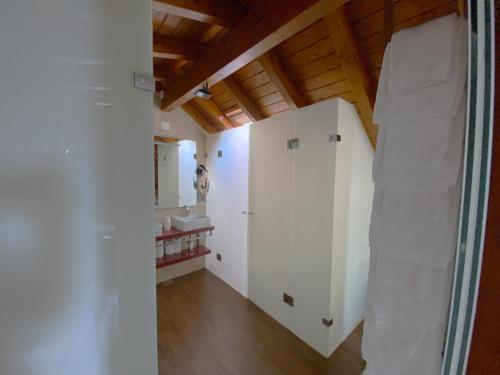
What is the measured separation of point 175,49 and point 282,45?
3.02 feet

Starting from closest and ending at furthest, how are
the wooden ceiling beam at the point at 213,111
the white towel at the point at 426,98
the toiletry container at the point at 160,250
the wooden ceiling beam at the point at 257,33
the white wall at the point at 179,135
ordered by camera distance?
the white towel at the point at 426,98
the wooden ceiling beam at the point at 257,33
the toiletry container at the point at 160,250
the wooden ceiling beam at the point at 213,111
the white wall at the point at 179,135

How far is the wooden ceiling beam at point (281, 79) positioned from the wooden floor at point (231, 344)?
86.4 inches

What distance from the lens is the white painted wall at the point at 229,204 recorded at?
259cm

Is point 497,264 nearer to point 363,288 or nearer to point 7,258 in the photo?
point 7,258

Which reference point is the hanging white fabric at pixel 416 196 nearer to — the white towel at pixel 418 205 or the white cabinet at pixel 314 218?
the white towel at pixel 418 205

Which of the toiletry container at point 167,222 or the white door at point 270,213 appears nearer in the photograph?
the white door at point 270,213

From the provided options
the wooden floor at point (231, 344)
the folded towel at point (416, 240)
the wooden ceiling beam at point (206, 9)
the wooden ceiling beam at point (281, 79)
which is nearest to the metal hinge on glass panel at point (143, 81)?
the wooden ceiling beam at point (206, 9)

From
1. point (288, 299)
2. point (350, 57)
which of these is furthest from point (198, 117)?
point (288, 299)

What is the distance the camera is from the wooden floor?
1.64 metres

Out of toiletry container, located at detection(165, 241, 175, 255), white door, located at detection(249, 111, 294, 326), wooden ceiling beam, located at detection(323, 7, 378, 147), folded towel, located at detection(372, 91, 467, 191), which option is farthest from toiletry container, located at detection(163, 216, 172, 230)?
folded towel, located at detection(372, 91, 467, 191)

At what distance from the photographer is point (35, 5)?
0.55m

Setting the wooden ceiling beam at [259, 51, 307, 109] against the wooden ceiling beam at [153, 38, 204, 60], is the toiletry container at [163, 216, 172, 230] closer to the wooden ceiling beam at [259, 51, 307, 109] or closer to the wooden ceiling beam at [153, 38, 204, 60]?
the wooden ceiling beam at [153, 38, 204, 60]

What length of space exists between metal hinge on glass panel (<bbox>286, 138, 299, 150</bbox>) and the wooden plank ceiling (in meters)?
0.32

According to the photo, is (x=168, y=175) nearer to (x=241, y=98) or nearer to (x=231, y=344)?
(x=241, y=98)
